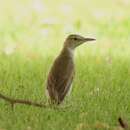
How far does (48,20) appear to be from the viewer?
683 inches

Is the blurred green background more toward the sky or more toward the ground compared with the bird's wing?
more toward the ground

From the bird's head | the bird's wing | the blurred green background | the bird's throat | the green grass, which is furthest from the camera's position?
the blurred green background

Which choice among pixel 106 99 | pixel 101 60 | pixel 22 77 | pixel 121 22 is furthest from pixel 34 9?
pixel 106 99

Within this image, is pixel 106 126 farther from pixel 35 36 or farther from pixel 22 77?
pixel 35 36

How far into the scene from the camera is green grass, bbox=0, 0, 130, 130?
9.55 meters

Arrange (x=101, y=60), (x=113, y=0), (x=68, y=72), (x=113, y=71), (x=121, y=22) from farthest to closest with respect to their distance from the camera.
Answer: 1. (x=113, y=0)
2. (x=121, y=22)
3. (x=101, y=60)
4. (x=113, y=71)
5. (x=68, y=72)

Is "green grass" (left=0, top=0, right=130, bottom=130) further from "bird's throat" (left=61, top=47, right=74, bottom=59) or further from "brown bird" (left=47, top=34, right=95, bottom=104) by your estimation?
"bird's throat" (left=61, top=47, right=74, bottom=59)

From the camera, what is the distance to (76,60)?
14000mm

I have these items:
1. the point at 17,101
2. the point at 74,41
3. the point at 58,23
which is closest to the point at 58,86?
the point at 17,101

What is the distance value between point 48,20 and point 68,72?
7057 mm

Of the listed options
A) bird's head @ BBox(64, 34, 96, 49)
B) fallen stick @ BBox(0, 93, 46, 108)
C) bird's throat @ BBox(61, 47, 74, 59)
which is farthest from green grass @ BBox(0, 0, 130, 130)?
bird's head @ BBox(64, 34, 96, 49)

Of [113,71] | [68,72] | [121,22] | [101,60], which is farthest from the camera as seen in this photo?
[121,22]

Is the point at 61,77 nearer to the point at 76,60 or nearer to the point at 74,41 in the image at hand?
the point at 74,41

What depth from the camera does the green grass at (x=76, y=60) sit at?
955cm
